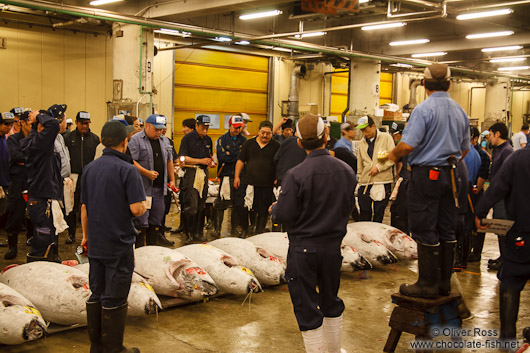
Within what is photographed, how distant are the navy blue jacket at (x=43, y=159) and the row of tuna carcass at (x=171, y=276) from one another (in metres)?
1.35

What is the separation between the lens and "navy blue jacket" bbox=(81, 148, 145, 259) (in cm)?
400

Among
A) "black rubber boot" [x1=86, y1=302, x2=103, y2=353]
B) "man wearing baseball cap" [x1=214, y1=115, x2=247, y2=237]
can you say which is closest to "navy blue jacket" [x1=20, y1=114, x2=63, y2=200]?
"black rubber boot" [x1=86, y1=302, x2=103, y2=353]

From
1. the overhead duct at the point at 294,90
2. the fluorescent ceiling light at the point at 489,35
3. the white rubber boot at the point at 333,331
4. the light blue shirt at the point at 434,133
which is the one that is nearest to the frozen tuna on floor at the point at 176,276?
the white rubber boot at the point at 333,331

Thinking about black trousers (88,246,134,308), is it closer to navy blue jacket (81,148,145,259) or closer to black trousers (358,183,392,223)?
navy blue jacket (81,148,145,259)

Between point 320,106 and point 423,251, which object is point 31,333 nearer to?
point 423,251

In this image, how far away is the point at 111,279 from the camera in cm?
402

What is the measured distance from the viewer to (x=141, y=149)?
279 inches

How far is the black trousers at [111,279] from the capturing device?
401cm

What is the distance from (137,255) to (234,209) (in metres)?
3.87

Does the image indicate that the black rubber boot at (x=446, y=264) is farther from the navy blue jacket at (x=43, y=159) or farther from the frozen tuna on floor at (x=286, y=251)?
the navy blue jacket at (x=43, y=159)

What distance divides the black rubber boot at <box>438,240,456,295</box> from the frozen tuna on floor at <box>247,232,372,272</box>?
224 cm

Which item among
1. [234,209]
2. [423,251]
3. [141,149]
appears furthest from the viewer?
[234,209]

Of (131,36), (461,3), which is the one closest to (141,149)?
(131,36)

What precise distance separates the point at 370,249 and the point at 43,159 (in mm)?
4125
